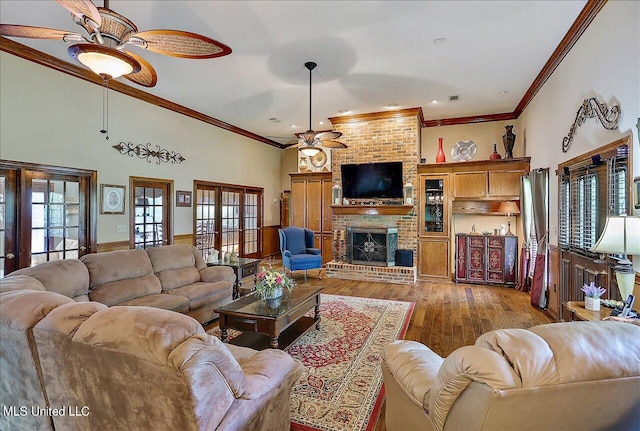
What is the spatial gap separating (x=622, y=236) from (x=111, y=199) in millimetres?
6039

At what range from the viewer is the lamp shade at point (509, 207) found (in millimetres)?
5973


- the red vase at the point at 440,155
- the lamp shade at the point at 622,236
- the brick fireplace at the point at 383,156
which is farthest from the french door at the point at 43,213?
the red vase at the point at 440,155

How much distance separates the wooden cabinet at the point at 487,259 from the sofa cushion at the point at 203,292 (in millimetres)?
4461

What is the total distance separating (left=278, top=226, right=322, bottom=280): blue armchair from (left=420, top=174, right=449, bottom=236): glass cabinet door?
2.28 meters

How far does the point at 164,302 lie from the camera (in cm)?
331

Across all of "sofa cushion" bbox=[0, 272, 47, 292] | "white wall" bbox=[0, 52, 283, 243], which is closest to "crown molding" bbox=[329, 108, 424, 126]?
"white wall" bbox=[0, 52, 283, 243]

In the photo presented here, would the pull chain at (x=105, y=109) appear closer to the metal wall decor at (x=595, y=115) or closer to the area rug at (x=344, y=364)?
the area rug at (x=344, y=364)

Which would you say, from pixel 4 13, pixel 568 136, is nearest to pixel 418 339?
pixel 568 136

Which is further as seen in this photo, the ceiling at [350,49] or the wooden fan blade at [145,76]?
the ceiling at [350,49]

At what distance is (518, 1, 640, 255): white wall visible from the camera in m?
2.45

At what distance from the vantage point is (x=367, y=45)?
3.83 meters

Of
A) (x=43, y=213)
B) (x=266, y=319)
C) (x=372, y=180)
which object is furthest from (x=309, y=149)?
(x=43, y=213)

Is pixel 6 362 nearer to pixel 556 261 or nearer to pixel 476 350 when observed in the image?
pixel 476 350

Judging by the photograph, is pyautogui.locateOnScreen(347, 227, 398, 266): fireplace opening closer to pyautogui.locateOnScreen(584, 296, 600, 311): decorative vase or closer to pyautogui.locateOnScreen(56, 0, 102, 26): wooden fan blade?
pyautogui.locateOnScreen(584, 296, 600, 311): decorative vase
